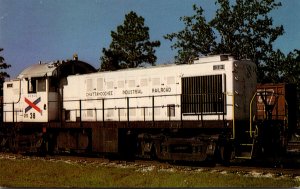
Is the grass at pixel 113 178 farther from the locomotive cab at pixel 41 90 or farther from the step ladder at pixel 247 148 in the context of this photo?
the locomotive cab at pixel 41 90

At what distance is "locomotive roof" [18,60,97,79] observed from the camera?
15.8 meters

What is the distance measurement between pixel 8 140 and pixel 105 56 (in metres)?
24.3

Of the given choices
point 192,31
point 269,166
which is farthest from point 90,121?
point 192,31

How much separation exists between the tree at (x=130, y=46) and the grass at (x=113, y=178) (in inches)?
1055

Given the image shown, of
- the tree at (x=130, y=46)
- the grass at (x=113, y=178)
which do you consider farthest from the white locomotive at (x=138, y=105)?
the tree at (x=130, y=46)

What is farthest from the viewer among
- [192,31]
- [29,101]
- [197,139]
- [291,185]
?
[192,31]

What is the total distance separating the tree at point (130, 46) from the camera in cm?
3906

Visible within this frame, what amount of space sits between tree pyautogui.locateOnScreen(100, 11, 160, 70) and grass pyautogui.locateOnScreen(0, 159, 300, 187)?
26.8 m

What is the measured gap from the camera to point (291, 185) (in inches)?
368

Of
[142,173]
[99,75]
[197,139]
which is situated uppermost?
[99,75]

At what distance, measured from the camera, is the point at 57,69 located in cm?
1580

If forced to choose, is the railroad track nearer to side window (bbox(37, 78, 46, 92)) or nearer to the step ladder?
the step ladder

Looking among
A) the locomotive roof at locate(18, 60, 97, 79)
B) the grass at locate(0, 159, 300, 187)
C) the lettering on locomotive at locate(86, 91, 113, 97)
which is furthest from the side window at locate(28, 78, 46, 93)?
the grass at locate(0, 159, 300, 187)

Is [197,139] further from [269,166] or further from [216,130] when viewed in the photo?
[269,166]
